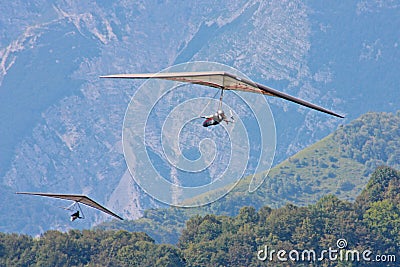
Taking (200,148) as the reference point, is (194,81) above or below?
above

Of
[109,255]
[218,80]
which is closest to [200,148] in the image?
[218,80]

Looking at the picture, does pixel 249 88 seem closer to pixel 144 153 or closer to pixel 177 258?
pixel 144 153

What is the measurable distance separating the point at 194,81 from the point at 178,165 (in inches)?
181

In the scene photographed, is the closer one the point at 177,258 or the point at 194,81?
the point at 194,81

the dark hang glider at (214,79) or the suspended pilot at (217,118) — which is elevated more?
the dark hang glider at (214,79)

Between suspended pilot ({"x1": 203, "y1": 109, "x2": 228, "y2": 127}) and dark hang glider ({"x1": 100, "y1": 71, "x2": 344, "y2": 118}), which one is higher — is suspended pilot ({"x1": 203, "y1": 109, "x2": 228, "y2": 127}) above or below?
below

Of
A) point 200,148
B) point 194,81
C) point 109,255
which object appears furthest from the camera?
point 109,255

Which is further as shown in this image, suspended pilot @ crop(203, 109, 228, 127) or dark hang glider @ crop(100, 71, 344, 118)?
dark hang glider @ crop(100, 71, 344, 118)

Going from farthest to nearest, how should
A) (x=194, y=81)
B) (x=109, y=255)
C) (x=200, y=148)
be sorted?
(x=109, y=255) → (x=194, y=81) → (x=200, y=148)

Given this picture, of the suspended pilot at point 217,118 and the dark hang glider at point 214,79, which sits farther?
the dark hang glider at point 214,79

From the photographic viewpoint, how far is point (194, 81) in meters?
76.2

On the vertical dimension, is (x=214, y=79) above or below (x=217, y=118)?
above

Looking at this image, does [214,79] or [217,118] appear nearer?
[217,118]

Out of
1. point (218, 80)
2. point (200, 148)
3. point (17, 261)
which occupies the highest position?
point (17, 261)
